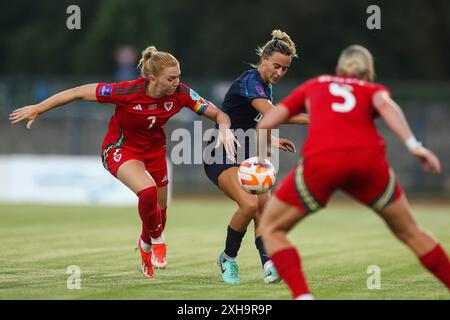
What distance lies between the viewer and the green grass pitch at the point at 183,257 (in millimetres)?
9164

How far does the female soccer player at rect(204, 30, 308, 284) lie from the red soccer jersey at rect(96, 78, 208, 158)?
387 mm

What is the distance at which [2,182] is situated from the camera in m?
25.5

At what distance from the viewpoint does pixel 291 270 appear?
7559 mm

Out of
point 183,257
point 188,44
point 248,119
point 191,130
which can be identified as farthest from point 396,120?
point 188,44

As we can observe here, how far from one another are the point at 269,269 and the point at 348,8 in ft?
109

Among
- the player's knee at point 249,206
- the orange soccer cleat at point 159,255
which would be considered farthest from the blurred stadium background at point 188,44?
the player's knee at point 249,206

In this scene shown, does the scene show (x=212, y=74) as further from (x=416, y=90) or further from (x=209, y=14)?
(x=416, y=90)

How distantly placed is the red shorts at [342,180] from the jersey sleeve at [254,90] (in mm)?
2398

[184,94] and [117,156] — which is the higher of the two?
[184,94]

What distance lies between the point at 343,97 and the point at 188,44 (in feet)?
122

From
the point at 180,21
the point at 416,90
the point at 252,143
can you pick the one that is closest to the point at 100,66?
the point at 180,21

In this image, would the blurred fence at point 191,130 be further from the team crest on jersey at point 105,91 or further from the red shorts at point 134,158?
the team crest on jersey at point 105,91

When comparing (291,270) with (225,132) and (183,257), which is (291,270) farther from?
(183,257)

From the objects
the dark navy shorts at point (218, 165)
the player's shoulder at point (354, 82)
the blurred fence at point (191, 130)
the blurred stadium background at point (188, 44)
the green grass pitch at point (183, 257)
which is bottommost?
the green grass pitch at point (183, 257)
